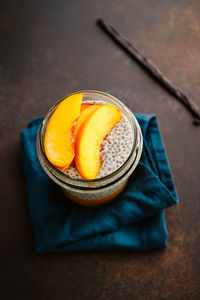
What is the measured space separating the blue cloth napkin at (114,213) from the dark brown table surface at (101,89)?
0.05 meters

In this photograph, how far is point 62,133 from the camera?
634mm

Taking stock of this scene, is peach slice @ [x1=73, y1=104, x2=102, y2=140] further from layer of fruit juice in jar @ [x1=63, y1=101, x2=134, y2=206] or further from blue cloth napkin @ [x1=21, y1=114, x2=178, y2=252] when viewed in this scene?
blue cloth napkin @ [x1=21, y1=114, x2=178, y2=252]

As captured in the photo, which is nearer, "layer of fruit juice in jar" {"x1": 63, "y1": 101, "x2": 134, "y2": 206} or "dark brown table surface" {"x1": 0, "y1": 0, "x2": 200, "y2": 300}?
"layer of fruit juice in jar" {"x1": 63, "y1": 101, "x2": 134, "y2": 206}

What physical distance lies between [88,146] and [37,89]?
457 mm

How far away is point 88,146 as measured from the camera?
2.02 feet

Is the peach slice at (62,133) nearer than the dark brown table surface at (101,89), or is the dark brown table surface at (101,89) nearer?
the peach slice at (62,133)

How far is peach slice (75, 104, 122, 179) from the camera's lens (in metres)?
0.61

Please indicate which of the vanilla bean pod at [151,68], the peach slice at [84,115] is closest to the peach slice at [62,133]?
the peach slice at [84,115]

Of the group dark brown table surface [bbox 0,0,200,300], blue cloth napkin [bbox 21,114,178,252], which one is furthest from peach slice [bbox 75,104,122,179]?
dark brown table surface [bbox 0,0,200,300]

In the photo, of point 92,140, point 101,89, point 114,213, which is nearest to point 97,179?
point 92,140

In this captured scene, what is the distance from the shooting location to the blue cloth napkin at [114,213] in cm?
82

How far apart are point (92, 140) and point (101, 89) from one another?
41cm

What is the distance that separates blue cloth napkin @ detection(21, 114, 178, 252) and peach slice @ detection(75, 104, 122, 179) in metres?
0.22

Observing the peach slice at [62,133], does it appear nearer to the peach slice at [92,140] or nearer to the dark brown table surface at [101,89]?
the peach slice at [92,140]
